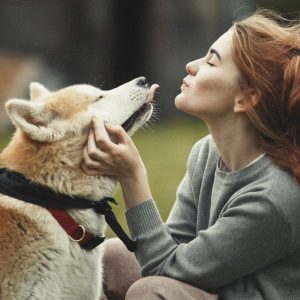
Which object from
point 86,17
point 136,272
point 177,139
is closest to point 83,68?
point 86,17

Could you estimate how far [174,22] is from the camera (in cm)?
1190

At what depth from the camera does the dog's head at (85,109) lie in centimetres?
306

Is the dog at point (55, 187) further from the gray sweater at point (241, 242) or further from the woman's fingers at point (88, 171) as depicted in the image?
the gray sweater at point (241, 242)

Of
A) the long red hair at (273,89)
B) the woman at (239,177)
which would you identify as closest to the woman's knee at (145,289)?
the woman at (239,177)

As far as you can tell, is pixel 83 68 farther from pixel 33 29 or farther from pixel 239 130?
pixel 239 130

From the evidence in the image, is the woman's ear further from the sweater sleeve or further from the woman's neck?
the sweater sleeve

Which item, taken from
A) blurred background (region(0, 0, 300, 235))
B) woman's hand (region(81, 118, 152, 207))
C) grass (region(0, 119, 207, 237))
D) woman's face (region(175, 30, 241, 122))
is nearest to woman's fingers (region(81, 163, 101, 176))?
woman's hand (region(81, 118, 152, 207))

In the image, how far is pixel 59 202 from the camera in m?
3.04

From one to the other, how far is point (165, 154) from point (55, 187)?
518 cm

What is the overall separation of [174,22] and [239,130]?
9002mm

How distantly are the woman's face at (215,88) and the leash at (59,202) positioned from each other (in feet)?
1.71

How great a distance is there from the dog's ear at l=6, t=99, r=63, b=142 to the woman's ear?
67 cm

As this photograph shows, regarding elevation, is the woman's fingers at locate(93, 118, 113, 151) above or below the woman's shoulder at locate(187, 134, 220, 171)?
above

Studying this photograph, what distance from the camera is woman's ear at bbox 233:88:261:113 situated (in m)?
2.99
